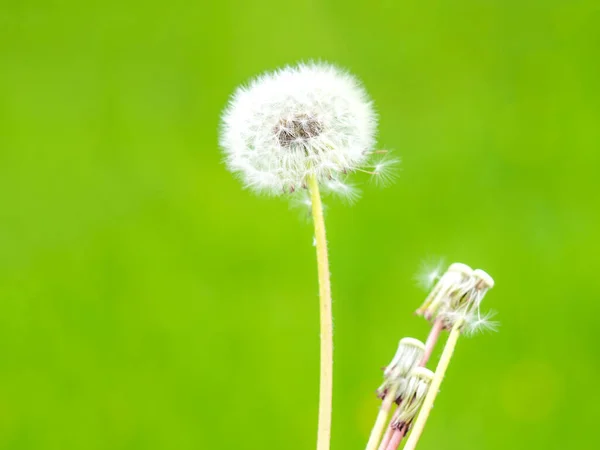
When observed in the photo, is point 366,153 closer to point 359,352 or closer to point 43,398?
point 359,352

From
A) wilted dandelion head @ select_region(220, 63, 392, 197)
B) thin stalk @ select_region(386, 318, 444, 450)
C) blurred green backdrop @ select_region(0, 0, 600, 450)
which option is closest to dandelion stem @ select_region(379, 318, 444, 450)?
thin stalk @ select_region(386, 318, 444, 450)

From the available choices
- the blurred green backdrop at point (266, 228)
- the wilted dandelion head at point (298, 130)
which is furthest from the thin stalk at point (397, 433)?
the blurred green backdrop at point (266, 228)

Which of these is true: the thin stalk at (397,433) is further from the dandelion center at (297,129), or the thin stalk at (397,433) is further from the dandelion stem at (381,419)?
the dandelion center at (297,129)

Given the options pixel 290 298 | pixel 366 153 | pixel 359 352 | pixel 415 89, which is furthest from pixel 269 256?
pixel 366 153

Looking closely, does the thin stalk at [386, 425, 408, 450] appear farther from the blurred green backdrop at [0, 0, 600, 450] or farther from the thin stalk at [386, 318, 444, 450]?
the blurred green backdrop at [0, 0, 600, 450]

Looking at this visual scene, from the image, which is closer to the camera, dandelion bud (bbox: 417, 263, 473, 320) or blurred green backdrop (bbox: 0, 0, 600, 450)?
dandelion bud (bbox: 417, 263, 473, 320)

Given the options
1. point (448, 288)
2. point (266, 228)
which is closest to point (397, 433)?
point (448, 288)

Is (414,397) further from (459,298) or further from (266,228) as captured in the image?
(266,228)

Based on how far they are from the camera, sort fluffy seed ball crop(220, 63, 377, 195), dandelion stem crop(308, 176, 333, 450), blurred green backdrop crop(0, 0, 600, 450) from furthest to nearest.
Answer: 1. blurred green backdrop crop(0, 0, 600, 450)
2. fluffy seed ball crop(220, 63, 377, 195)
3. dandelion stem crop(308, 176, 333, 450)
